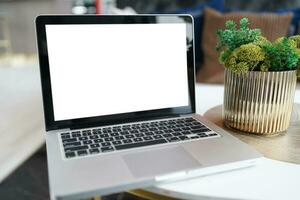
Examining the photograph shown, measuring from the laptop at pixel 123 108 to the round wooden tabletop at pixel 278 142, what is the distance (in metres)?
0.05

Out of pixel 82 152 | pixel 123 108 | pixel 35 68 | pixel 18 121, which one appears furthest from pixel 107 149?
pixel 35 68

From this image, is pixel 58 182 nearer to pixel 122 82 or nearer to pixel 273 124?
pixel 122 82

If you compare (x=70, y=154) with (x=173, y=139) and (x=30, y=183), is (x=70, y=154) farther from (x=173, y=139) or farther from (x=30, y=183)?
(x=30, y=183)

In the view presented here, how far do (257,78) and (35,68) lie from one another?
2303 millimetres

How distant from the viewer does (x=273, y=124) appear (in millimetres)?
589

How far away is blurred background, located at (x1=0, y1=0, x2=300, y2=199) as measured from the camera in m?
1.46

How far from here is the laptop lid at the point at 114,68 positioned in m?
0.59

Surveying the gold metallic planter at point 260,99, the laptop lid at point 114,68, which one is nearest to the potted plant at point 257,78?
the gold metallic planter at point 260,99

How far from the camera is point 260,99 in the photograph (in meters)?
0.57

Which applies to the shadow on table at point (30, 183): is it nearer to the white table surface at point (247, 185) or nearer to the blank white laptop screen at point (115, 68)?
the blank white laptop screen at point (115, 68)

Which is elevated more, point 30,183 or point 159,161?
point 159,161

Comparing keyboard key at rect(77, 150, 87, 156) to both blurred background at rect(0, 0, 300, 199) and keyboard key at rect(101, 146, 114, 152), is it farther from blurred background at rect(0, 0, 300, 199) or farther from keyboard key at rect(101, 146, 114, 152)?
blurred background at rect(0, 0, 300, 199)

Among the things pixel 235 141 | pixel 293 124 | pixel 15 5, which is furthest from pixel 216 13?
pixel 15 5

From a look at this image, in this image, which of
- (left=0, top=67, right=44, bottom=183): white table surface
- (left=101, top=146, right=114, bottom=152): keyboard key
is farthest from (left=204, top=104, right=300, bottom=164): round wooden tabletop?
(left=0, top=67, right=44, bottom=183): white table surface
